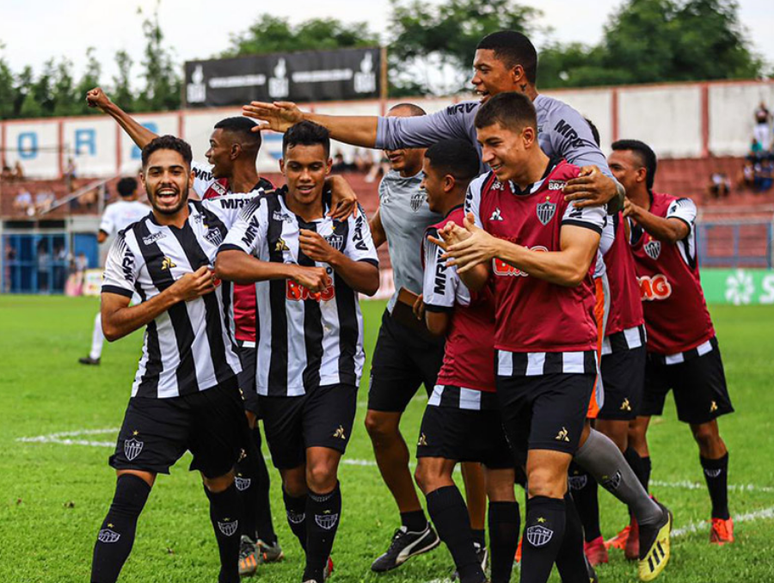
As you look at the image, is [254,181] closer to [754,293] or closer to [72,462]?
[72,462]

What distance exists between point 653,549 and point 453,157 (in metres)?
2.18

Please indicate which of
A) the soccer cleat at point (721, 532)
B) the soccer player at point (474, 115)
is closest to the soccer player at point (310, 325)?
the soccer player at point (474, 115)

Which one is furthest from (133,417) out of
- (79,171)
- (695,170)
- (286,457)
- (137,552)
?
(79,171)

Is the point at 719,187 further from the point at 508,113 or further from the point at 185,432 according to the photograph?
the point at 185,432

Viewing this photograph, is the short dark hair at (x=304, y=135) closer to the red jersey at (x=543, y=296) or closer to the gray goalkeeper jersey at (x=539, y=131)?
the gray goalkeeper jersey at (x=539, y=131)

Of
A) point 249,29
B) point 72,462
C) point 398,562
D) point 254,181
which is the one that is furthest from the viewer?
point 249,29

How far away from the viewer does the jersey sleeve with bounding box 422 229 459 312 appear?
5375 millimetres

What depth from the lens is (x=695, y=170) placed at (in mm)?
43906

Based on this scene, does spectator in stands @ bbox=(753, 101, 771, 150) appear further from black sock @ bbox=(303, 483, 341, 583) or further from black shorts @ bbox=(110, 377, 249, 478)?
black shorts @ bbox=(110, 377, 249, 478)

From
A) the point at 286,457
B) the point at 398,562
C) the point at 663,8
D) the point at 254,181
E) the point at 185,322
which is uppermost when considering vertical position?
the point at 663,8

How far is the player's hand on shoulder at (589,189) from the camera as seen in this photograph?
4.80 metres

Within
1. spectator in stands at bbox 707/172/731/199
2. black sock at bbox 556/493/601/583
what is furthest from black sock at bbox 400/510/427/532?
spectator in stands at bbox 707/172/731/199

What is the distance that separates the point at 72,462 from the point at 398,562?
3595mm

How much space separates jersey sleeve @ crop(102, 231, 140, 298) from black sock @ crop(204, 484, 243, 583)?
1.06 metres
